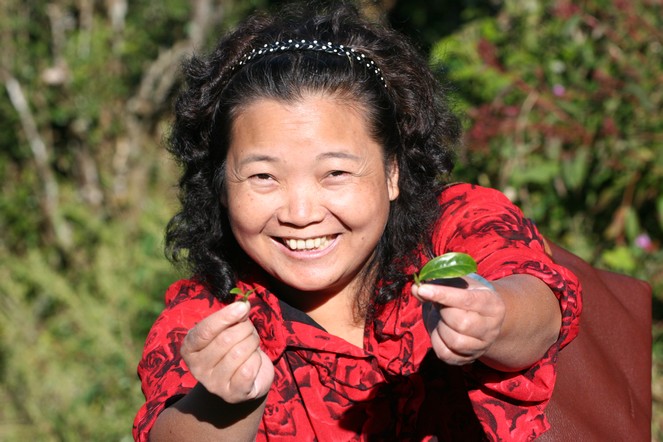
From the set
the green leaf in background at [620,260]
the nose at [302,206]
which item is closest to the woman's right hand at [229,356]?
the nose at [302,206]

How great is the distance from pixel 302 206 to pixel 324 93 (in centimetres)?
24

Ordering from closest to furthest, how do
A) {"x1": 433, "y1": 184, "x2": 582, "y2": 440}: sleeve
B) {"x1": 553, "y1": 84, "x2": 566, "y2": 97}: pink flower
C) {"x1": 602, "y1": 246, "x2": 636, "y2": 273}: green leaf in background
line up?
{"x1": 433, "y1": 184, "x2": 582, "y2": 440}: sleeve → {"x1": 602, "y1": 246, "x2": 636, "y2": 273}: green leaf in background → {"x1": 553, "y1": 84, "x2": 566, "y2": 97}: pink flower

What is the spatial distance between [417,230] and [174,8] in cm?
325

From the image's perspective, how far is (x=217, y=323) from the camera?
1317 mm

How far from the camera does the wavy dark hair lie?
1.86m

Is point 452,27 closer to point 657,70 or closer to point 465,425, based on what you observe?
point 657,70

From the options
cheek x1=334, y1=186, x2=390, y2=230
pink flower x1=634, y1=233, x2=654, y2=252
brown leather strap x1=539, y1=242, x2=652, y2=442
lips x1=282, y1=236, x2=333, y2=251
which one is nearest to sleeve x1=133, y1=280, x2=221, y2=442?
lips x1=282, y1=236, x2=333, y2=251

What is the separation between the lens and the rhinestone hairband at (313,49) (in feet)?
6.23

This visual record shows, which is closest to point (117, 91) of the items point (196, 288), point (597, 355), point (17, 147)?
point (17, 147)

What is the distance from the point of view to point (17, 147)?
4.48m

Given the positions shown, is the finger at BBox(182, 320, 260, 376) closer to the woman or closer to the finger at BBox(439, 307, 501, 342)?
the woman

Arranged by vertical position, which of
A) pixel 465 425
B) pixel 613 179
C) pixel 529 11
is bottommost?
pixel 613 179

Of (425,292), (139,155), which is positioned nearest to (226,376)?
(425,292)

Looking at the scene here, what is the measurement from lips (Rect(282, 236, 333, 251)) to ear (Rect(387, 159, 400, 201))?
0.72 ft
